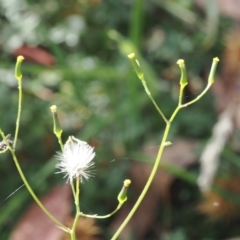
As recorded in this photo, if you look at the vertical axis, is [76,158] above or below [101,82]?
above

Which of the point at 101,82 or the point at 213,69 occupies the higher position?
the point at 213,69

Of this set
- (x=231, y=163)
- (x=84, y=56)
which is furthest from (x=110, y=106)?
(x=231, y=163)

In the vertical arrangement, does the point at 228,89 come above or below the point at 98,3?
below

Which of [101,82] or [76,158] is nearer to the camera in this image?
[76,158]

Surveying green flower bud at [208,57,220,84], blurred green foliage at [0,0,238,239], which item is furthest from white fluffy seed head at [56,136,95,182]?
blurred green foliage at [0,0,238,239]

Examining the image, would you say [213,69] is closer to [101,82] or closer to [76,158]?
[76,158]

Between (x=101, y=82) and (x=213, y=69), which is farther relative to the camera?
(x=101, y=82)

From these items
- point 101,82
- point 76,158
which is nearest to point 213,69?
point 76,158

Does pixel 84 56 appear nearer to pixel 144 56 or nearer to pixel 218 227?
pixel 144 56
